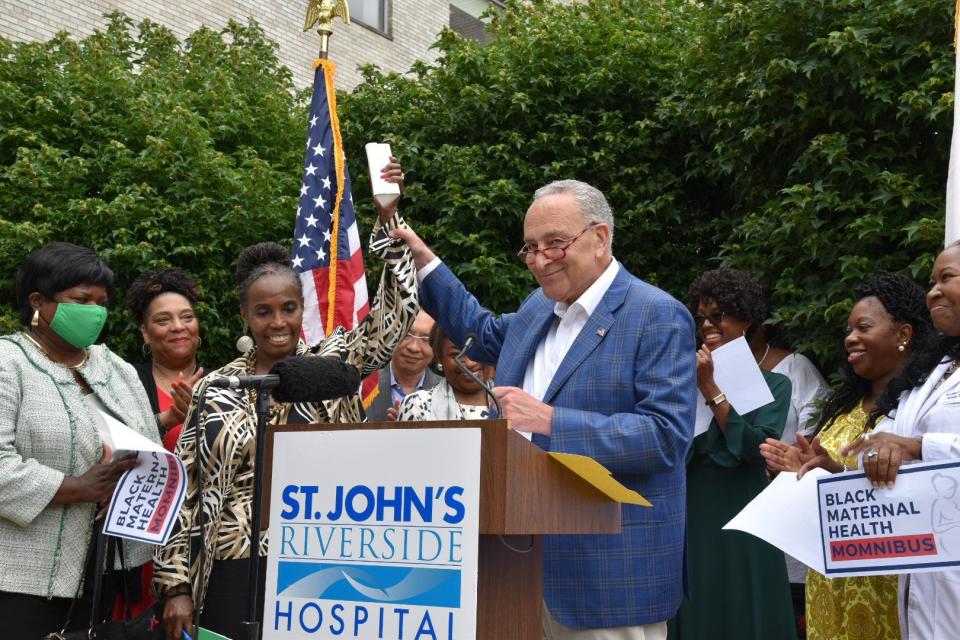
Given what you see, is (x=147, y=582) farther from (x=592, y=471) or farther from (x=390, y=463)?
(x=592, y=471)

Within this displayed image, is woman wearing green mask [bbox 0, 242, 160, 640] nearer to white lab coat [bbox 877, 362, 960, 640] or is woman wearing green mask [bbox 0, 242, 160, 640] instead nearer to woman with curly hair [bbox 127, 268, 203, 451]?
woman with curly hair [bbox 127, 268, 203, 451]

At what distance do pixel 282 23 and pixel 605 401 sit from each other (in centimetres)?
1496

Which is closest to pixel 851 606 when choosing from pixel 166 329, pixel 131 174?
pixel 166 329

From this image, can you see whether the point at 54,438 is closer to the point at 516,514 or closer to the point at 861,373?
the point at 516,514

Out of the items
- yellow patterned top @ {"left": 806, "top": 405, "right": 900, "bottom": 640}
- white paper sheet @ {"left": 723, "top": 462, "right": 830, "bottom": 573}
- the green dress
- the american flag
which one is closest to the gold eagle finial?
the american flag

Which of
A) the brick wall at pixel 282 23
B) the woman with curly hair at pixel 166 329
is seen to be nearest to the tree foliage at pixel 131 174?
the brick wall at pixel 282 23

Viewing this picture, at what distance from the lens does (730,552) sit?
5.52 meters

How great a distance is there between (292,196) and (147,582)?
639 centimetres

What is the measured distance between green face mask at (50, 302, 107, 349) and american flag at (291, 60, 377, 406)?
2.97 meters

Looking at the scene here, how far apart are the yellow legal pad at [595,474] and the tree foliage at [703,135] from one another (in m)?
3.79

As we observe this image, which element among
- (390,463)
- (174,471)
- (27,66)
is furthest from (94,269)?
(27,66)

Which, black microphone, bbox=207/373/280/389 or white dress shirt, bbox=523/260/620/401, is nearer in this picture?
black microphone, bbox=207/373/280/389

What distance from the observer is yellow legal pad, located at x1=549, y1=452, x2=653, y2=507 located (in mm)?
2982

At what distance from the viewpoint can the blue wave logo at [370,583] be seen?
2865 millimetres
